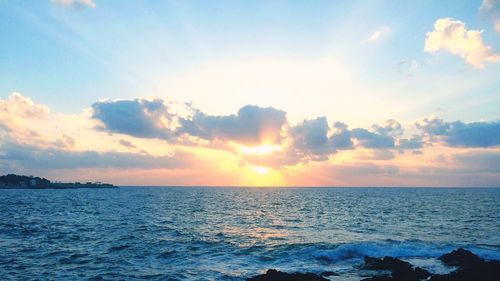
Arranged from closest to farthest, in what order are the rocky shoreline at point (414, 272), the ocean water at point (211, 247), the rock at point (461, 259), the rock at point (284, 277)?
the rocky shoreline at point (414, 272), the rock at point (284, 277), the ocean water at point (211, 247), the rock at point (461, 259)

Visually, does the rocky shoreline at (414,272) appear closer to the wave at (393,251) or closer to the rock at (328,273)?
the rock at (328,273)

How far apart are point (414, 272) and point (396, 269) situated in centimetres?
149

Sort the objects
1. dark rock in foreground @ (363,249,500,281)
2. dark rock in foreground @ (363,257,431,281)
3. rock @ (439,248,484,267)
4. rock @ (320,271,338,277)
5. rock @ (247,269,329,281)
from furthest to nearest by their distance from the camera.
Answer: rock @ (439,248,484,267) < rock @ (320,271,338,277) < dark rock in foreground @ (363,257,431,281) < rock @ (247,269,329,281) < dark rock in foreground @ (363,249,500,281)

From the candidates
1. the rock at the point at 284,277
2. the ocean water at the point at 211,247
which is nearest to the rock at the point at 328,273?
the ocean water at the point at 211,247

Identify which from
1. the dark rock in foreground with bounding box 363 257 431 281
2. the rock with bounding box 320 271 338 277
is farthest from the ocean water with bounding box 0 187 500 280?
the dark rock in foreground with bounding box 363 257 431 281

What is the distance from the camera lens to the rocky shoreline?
28.2m

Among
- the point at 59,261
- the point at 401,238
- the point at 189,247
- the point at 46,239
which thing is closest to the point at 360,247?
the point at 401,238

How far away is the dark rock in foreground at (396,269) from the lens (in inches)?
1169

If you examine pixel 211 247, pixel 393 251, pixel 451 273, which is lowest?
pixel 211 247

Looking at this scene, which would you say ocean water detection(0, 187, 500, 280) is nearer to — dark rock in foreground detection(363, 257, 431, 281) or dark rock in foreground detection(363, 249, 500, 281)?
dark rock in foreground detection(363, 257, 431, 281)

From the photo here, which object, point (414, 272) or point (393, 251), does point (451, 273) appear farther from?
point (393, 251)

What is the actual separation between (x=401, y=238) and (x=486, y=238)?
12.2m

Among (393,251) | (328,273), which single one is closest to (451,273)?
(328,273)

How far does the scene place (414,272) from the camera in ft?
103
